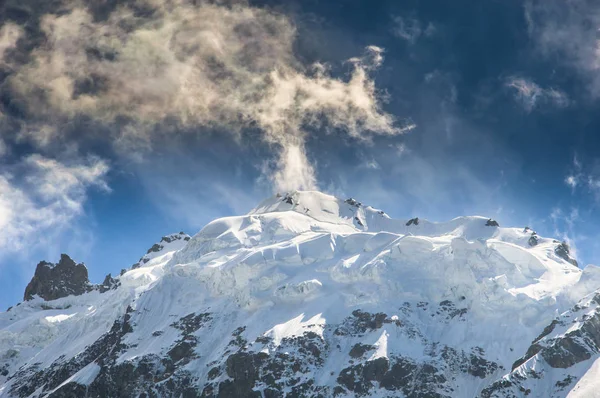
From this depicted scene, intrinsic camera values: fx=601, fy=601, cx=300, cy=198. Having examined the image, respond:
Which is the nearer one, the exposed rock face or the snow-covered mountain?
the exposed rock face

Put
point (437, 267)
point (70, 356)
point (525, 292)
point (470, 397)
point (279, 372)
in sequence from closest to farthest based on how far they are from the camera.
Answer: point (470, 397), point (279, 372), point (525, 292), point (437, 267), point (70, 356)

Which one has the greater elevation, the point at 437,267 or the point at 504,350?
the point at 437,267

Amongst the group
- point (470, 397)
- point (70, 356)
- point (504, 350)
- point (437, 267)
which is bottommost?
point (470, 397)

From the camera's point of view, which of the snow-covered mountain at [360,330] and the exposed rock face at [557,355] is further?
the snow-covered mountain at [360,330]

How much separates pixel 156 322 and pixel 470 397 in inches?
3758

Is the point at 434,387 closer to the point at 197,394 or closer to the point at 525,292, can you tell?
the point at 525,292

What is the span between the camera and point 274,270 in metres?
192

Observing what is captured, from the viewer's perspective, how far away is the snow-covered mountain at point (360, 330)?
144m

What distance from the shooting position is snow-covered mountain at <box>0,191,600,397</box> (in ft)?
472

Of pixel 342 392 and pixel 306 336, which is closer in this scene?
pixel 342 392

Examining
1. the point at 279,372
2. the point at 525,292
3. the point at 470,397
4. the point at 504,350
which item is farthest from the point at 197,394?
the point at 525,292

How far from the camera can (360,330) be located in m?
161

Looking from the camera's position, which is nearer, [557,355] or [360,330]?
[557,355]

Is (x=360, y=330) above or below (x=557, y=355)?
above
